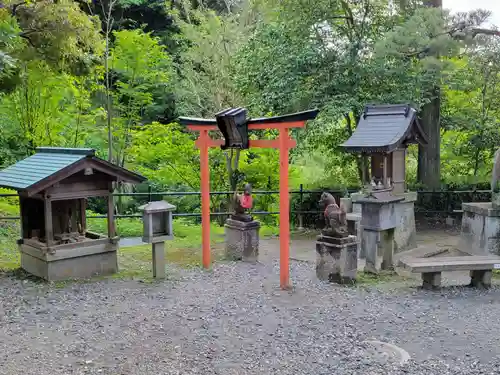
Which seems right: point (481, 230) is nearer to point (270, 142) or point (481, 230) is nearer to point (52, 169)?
point (270, 142)

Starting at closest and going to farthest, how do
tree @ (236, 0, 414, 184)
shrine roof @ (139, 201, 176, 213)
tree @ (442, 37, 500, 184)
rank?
shrine roof @ (139, 201, 176, 213)
tree @ (236, 0, 414, 184)
tree @ (442, 37, 500, 184)

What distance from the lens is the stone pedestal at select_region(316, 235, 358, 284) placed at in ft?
28.2

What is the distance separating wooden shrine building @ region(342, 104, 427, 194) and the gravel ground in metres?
2.95

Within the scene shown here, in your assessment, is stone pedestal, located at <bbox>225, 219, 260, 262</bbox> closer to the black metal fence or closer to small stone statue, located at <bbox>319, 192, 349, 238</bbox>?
small stone statue, located at <bbox>319, 192, 349, 238</bbox>

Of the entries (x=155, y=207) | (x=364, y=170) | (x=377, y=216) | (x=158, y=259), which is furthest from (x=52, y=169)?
(x=364, y=170)

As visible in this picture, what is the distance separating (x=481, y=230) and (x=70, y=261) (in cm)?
814

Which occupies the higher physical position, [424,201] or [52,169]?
[52,169]

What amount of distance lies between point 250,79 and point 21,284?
25.0 feet

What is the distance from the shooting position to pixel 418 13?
39.8ft

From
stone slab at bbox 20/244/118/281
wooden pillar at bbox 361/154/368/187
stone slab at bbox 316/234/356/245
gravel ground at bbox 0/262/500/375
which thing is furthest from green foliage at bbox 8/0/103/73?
wooden pillar at bbox 361/154/368/187

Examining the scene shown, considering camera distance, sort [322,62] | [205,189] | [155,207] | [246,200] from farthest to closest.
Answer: [322,62], [246,200], [205,189], [155,207]

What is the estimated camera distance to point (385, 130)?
Answer: 10.7 metres

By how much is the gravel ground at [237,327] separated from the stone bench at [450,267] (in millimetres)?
248

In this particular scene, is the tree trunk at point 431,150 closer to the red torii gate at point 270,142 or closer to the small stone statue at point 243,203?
the small stone statue at point 243,203
